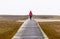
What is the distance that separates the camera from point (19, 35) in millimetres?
18750

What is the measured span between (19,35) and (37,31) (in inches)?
89.1

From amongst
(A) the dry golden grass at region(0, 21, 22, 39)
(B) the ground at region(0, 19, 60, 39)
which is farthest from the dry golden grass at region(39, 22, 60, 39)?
(A) the dry golden grass at region(0, 21, 22, 39)

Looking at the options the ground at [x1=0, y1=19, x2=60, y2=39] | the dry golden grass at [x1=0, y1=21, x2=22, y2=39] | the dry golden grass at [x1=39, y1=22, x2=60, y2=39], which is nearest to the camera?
the dry golden grass at [x1=0, y1=21, x2=22, y2=39]

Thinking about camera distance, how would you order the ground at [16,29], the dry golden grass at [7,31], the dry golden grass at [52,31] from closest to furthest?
the dry golden grass at [7,31] → the ground at [16,29] → the dry golden grass at [52,31]

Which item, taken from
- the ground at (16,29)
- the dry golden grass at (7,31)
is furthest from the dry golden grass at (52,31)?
the dry golden grass at (7,31)

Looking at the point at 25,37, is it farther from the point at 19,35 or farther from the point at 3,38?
the point at 3,38

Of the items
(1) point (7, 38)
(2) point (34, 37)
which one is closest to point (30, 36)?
(2) point (34, 37)

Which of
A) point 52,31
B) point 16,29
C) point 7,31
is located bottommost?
point 16,29

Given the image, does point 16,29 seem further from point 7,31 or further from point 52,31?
point 52,31

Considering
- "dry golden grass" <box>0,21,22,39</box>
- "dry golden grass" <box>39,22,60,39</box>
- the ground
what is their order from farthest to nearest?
"dry golden grass" <box>39,22,60,39</box> → the ground → "dry golden grass" <box>0,21,22,39</box>

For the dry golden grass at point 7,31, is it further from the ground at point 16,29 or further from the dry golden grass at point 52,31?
the dry golden grass at point 52,31

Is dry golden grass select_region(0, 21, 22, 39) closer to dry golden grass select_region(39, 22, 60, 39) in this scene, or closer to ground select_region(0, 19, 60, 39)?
ground select_region(0, 19, 60, 39)

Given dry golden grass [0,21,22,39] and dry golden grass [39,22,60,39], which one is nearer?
dry golden grass [0,21,22,39]

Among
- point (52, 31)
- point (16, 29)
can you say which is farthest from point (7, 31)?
point (52, 31)
